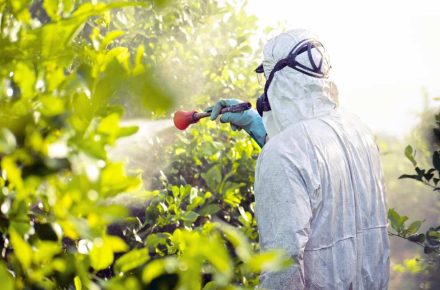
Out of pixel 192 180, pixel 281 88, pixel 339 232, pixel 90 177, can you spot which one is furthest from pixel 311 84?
pixel 90 177

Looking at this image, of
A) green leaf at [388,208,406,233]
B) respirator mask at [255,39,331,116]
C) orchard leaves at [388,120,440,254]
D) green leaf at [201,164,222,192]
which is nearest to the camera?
respirator mask at [255,39,331,116]

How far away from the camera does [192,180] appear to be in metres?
3.86

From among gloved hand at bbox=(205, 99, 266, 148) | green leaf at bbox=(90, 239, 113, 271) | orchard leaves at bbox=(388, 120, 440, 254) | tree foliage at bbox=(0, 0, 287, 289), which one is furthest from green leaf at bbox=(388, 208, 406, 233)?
green leaf at bbox=(90, 239, 113, 271)

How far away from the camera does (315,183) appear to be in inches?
87.8

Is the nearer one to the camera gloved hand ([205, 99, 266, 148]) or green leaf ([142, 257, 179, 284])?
green leaf ([142, 257, 179, 284])

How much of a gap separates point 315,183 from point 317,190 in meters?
0.02

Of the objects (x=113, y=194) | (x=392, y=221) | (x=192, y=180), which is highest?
(x=113, y=194)

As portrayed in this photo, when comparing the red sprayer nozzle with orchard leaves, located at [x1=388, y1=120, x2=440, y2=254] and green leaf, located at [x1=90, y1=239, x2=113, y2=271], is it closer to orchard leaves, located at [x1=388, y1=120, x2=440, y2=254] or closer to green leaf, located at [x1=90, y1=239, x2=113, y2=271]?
orchard leaves, located at [x1=388, y1=120, x2=440, y2=254]

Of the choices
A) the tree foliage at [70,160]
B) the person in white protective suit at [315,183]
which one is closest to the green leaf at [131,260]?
the tree foliage at [70,160]

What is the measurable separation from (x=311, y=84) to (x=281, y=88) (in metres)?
0.11

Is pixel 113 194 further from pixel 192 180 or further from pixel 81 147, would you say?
pixel 192 180

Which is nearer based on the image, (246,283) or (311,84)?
(311,84)

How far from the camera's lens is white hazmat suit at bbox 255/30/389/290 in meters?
2.17

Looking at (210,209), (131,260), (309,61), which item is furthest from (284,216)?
(131,260)
